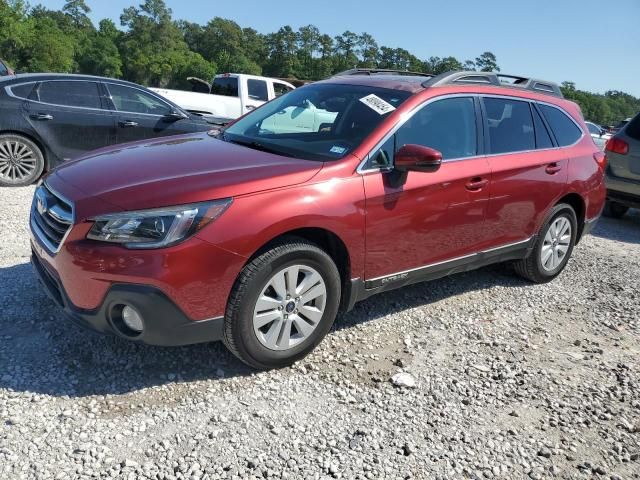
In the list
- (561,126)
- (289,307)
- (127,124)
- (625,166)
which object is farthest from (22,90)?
(625,166)

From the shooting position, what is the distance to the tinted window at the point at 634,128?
8219 millimetres

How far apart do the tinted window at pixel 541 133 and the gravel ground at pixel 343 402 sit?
59.6 inches

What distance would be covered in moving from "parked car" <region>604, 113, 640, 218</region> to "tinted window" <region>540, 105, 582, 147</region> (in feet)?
11.2

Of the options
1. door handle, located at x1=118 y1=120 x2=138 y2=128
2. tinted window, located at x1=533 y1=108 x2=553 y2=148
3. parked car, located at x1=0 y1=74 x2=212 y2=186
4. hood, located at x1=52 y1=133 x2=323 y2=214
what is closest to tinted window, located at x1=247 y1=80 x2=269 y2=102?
parked car, located at x1=0 y1=74 x2=212 y2=186

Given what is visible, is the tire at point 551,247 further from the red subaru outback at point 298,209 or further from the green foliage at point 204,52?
the green foliage at point 204,52

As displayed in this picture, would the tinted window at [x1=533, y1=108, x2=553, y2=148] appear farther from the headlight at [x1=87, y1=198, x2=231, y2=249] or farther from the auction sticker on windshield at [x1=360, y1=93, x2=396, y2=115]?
the headlight at [x1=87, y1=198, x2=231, y2=249]

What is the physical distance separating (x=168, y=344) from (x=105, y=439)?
0.53 meters

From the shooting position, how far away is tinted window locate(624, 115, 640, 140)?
8.22m

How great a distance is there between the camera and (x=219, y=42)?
113 meters

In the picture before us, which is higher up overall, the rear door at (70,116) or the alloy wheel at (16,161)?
the rear door at (70,116)

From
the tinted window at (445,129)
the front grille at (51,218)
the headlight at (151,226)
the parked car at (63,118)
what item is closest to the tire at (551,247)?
the tinted window at (445,129)

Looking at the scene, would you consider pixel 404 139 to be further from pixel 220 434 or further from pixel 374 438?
pixel 220 434

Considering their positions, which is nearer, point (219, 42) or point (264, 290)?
point (264, 290)

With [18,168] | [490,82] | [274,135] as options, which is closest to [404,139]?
[274,135]
